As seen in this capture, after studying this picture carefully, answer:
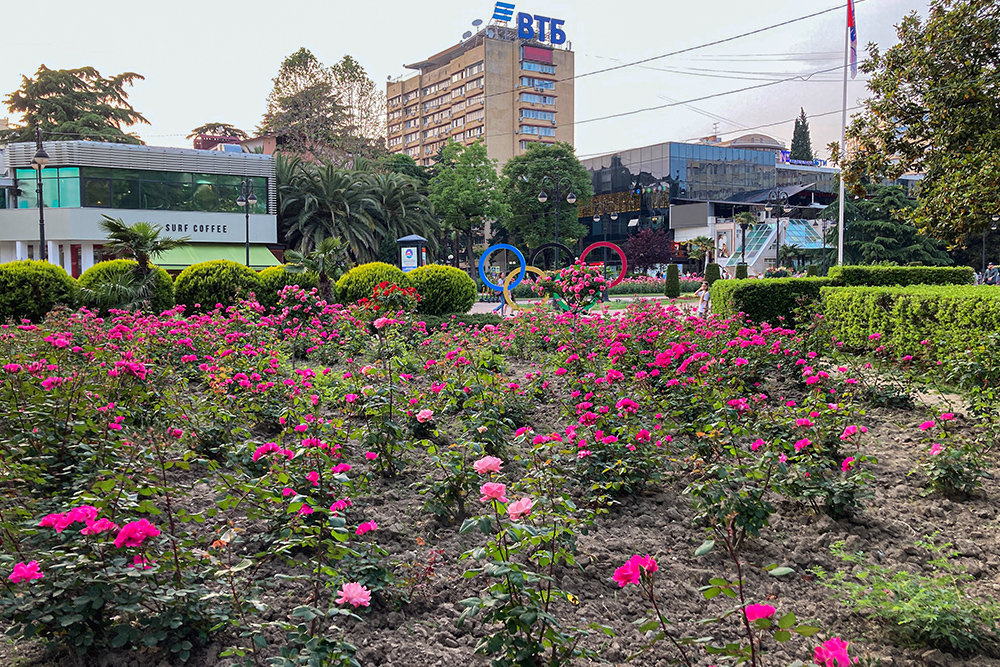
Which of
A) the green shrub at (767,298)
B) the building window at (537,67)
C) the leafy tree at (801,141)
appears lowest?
the green shrub at (767,298)

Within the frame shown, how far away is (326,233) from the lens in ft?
123

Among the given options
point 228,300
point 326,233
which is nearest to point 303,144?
point 326,233

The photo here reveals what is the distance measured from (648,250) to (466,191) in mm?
17736

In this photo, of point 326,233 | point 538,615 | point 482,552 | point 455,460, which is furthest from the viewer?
point 326,233

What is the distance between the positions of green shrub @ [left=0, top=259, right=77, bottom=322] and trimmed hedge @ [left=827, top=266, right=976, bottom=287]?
15437mm

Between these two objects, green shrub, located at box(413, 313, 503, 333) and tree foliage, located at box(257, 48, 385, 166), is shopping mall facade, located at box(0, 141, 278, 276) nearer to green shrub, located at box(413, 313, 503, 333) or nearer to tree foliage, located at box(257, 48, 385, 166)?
tree foliage, located at box(257, 48, 385, 166)

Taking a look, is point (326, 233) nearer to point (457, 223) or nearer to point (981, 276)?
point (457, 223)

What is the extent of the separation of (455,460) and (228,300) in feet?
38.3

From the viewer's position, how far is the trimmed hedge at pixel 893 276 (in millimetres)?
15047

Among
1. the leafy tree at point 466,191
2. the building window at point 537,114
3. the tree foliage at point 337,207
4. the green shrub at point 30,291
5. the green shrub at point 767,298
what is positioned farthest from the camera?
the building window at point 537,114

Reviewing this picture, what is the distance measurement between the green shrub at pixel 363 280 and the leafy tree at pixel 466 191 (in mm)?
32286

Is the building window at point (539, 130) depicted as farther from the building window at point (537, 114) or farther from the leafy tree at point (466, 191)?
the leafy tree at point (466, 191)

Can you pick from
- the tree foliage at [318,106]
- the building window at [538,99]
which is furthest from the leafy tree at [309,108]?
the building window at [538,99]

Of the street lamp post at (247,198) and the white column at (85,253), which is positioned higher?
the street lamp post at (247,198)
